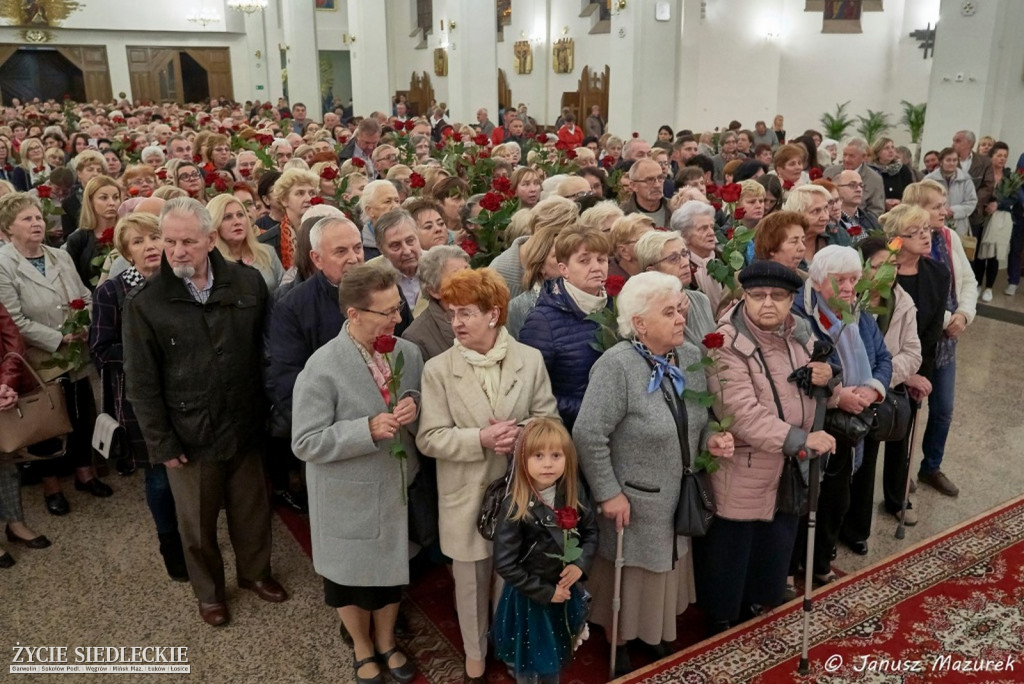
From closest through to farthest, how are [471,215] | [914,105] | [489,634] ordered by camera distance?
1. [489,634]
2. [471,215]
3. [914,105]

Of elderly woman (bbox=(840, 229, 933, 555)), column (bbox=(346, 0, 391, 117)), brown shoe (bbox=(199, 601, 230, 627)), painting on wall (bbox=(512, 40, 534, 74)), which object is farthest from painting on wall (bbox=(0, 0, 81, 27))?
elderly woman (bbox=(840, 229, 933, 555))

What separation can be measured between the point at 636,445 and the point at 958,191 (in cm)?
779

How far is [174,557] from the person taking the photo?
434cm

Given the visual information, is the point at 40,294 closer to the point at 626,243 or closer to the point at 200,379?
the point at 200,379

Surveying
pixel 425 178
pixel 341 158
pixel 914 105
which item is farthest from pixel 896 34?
pixel 425 178

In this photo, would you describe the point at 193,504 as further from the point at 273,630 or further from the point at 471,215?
the point at 471,215

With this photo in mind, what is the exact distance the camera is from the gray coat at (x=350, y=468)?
122 inches

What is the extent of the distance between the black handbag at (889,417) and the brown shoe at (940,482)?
4.77ft

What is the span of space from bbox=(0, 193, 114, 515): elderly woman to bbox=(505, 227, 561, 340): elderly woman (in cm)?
248

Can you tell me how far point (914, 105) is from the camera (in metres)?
18.8

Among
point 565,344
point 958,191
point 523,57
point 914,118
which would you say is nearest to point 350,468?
point 565,344

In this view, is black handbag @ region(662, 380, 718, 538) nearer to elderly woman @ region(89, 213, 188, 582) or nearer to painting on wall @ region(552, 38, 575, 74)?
elderly woman @ region(89, 213, 188, 582)

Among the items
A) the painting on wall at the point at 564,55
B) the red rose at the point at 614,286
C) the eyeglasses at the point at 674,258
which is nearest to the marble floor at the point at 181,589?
the eyeglasses at the point at 674,258

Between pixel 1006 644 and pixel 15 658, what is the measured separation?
4.39 m
